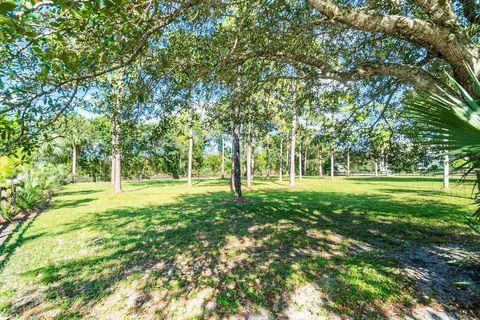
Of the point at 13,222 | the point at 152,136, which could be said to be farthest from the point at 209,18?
the point at 13,222

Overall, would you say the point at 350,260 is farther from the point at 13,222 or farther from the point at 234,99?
the point at 13,222

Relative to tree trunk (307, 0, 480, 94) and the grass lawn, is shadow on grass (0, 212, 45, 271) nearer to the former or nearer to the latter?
the grass lawn

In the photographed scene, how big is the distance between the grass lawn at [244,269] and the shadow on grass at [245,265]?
0.02 metres

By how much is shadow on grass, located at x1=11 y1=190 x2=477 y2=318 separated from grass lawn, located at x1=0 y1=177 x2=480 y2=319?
2 cm

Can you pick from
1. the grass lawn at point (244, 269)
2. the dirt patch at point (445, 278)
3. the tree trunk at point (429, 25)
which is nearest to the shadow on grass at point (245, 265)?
the grass lawn at point (244, 269)

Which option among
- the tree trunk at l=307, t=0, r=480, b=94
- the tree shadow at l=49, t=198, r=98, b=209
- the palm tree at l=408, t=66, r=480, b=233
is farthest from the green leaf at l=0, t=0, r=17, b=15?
the tree shadow at l=49, t=198, r=98, b=209

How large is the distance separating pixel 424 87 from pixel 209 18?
388cm

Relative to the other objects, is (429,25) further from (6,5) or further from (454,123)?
(6,5)

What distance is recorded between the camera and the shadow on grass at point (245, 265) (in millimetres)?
3600

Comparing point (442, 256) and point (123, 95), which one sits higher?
point (123, 95)

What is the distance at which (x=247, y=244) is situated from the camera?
617 centimetres

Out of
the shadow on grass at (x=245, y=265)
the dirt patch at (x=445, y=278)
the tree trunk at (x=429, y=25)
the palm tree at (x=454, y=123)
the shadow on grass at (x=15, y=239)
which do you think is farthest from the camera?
the shadow on grass at (x=15, y=239)

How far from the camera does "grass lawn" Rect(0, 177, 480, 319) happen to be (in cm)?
348

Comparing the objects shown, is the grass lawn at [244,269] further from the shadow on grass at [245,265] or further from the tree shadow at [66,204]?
the tree shadow at [66,204]
